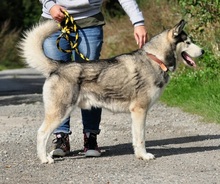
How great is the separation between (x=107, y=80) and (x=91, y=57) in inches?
14.8

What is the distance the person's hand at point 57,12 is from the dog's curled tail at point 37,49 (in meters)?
0.09

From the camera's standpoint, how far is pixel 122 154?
27.5ft

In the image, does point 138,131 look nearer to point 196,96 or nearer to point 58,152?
point 58,152

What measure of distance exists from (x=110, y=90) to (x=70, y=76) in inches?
18.3

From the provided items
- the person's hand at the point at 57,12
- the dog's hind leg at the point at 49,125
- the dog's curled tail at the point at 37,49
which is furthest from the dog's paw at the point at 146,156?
the person's hand at the point at 57,12

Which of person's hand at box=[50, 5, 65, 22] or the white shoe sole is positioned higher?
person's hand at box=[50, 5, 65, 22]

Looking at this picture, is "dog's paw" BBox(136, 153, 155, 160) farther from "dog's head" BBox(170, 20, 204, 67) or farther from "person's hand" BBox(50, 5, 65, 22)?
"person's hand" BBox(50, 5, 65, 22)

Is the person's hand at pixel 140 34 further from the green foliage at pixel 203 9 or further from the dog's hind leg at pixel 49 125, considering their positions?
the green foliage at pixel 203 9

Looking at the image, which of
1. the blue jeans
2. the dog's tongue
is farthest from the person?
the dog's tongue

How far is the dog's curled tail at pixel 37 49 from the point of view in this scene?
7.92 metres

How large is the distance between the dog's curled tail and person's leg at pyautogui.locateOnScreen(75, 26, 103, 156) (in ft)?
1.25

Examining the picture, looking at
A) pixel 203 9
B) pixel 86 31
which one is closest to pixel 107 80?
pixel 86 31

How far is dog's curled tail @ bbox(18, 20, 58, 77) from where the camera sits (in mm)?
7922

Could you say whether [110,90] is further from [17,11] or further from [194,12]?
[17,11]
